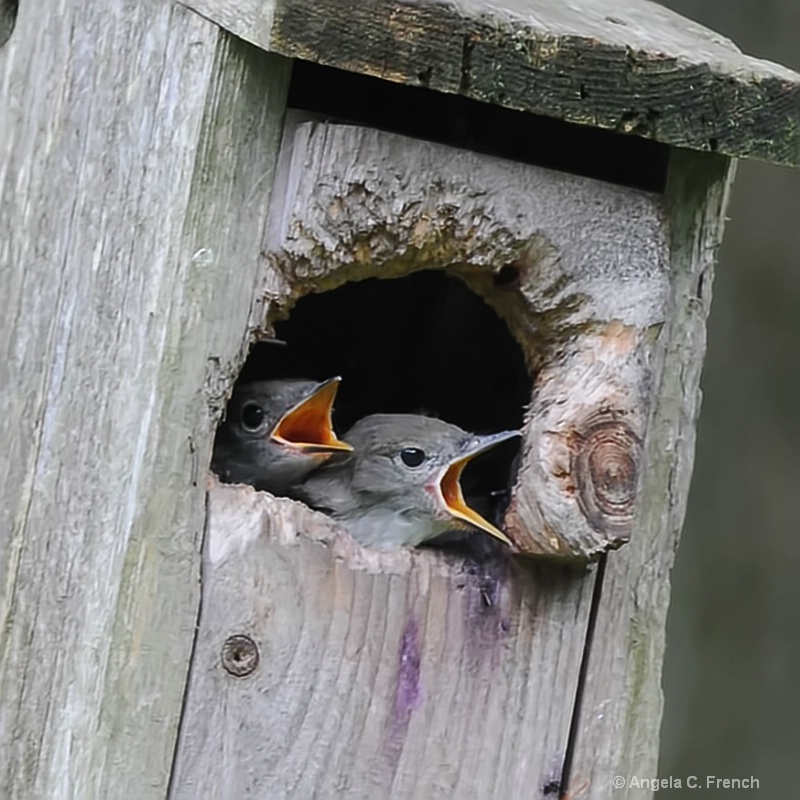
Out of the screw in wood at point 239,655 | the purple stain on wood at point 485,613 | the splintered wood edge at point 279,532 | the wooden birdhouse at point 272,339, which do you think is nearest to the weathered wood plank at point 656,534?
the wooden birdhouse at point 272,339

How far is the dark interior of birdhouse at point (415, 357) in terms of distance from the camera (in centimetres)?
242

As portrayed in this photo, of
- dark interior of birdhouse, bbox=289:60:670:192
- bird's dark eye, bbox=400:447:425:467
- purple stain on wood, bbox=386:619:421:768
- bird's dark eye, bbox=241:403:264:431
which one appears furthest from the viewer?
bird's dark eye, bbox=241:403:264:431

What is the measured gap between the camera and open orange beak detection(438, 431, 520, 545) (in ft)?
6.63

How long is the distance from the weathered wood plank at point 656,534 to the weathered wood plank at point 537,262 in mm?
71

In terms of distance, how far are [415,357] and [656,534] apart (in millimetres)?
651

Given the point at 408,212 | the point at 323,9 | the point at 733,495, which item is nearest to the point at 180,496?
the point at 408,212

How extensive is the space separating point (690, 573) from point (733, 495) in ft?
0.58

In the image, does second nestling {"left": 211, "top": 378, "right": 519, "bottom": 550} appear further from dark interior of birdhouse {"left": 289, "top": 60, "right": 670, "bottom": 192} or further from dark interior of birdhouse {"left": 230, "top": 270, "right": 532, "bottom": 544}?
dark interior of birdhouse {"left": 289, "top": 60, "right": 670, "bottom": 192}

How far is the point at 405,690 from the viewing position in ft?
6.43

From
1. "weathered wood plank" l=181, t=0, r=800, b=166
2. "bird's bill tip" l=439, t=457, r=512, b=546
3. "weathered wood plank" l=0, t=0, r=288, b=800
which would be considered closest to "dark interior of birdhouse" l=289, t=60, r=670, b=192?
"weathered wood plank" l=181, t=0, r=800, b=166

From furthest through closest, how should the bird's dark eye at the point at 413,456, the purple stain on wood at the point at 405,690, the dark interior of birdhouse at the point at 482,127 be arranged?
the bird's dark eye at the point at 413,456, the dark interior of birdhouse at the point at 482,127, the purple stain on wood at the point at 405,690

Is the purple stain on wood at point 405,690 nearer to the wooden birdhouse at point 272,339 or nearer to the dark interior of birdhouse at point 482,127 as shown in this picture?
the wooden birdhouse at point 272,339

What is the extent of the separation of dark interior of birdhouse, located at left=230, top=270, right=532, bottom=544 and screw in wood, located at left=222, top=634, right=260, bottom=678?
0.49 metres

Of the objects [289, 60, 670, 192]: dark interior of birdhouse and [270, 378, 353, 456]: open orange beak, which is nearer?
[289, 60, 670, 192]: dark interior of birdhouse
